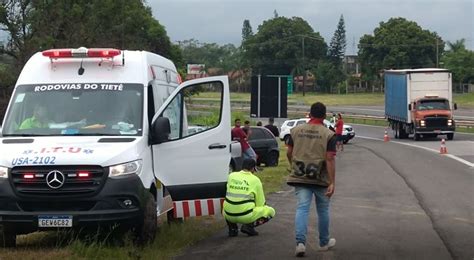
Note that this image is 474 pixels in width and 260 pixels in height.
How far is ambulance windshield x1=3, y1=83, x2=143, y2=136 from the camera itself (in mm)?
9758

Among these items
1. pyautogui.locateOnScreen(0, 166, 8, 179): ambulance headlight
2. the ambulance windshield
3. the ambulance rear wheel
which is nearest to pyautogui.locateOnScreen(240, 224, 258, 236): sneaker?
the ambulance windshield

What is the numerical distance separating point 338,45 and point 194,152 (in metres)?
135

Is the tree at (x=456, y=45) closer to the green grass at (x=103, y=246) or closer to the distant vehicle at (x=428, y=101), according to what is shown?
the distant vehicle at (x=428, y=101)

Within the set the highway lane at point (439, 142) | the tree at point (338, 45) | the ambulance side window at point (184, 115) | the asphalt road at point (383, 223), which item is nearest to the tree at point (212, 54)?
the tree at point (338, 45)

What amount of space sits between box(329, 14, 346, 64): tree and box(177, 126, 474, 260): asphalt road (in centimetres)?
12026

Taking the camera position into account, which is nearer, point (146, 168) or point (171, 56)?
point (146, 168)

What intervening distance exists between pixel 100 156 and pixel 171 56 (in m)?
60.8

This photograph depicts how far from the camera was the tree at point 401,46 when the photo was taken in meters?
102

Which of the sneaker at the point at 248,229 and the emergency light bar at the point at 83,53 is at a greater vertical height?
the emergency light bar at the point at 83,53

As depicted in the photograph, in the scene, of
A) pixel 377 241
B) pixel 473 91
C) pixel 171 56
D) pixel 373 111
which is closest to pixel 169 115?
pixel 377 241

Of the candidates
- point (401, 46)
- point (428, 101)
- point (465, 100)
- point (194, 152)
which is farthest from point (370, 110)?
point (194, 152)

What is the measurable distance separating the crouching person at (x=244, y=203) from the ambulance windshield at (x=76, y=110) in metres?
1.75

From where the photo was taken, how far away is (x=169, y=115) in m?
10.4

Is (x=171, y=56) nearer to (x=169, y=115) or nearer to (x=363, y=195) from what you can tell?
(x=363, y=195)
